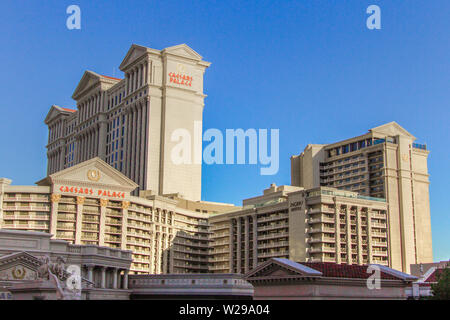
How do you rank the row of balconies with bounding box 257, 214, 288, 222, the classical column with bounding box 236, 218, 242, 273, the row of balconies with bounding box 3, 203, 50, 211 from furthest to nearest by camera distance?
the classical column with bounding box 236, 218, 242, 273, the row of balconies with bounding box 257, 214, 288, 222, the row of balconies with bounding box 3, 203, 50, 211

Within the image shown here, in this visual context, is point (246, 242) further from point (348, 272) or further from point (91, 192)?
point (348, 272)

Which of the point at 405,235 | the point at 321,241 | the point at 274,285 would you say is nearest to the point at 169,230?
the point at 321,241

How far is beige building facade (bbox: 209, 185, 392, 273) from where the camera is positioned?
144 m

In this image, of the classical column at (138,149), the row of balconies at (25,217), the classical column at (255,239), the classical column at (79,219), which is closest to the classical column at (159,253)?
the classical column at (79,219)

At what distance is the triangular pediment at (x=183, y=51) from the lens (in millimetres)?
188300

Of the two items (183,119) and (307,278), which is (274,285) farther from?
(183,119)

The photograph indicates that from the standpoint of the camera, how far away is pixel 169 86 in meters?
189

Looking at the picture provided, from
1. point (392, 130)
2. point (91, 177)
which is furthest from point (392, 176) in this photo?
point (91, 177)

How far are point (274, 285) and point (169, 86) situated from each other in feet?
434

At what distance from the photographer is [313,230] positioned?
14412 cm

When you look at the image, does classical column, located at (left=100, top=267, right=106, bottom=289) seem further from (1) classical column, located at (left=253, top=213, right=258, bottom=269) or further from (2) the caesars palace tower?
(2) the caesars palace tower

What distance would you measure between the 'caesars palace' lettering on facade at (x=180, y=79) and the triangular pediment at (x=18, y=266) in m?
99.7

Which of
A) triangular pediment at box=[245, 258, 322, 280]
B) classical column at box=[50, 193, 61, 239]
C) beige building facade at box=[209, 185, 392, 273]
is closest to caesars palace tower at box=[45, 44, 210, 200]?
beige building facade at box=[209, 185, 392, 273]

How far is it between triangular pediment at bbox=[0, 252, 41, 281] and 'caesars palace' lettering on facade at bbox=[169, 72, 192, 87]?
99.7 meters
